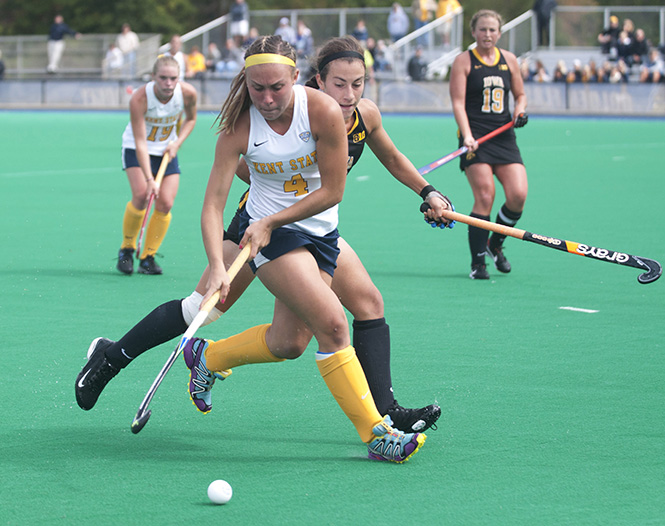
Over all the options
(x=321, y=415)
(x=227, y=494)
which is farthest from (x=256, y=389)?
(x=227, y=494)

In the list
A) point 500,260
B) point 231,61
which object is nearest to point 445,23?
point 231,61

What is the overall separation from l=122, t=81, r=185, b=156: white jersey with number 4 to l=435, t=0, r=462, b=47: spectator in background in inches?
884

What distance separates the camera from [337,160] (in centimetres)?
375

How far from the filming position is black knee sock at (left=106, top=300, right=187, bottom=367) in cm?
418

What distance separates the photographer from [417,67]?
27.7 m

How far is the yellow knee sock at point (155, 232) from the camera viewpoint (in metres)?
7.65

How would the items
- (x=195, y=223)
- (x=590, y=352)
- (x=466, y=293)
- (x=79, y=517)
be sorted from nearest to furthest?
(x=79, y=517), (x=590, y=352), (x=466, y=293), (x=195, y=223)

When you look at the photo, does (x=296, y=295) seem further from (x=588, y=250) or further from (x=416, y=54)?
(x=416, y=54)

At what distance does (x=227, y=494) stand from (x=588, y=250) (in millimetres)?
1742

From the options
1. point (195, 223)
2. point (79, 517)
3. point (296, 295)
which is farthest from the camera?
point (195, 223)

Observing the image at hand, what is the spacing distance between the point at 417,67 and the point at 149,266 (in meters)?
21.0

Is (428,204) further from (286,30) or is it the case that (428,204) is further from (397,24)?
(286,30)

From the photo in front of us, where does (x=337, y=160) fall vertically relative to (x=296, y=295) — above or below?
above

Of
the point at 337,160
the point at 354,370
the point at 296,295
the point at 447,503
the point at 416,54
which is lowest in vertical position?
the point at 447,503
